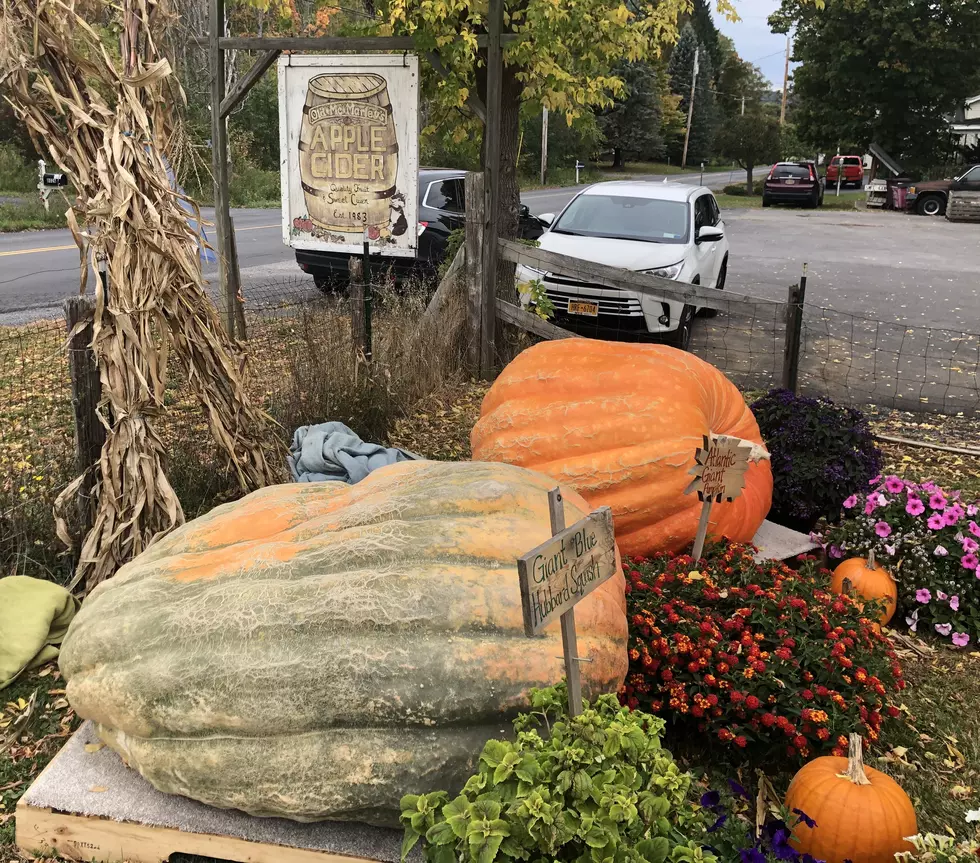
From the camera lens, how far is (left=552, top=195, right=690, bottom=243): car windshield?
9.64 metres

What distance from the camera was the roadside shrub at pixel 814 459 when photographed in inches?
179

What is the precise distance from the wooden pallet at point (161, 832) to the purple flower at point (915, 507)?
112 inches

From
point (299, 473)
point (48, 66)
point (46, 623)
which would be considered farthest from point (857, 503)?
point (48, 66)

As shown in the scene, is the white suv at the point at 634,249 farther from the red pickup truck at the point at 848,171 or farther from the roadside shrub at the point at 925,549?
the red pickup truck at the point at 848,171

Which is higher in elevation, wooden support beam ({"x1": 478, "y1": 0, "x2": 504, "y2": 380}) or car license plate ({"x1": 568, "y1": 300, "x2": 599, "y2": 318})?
wooden support beam ({"x1": 478, "y1": 0, "x2": 504, "y2": 380})

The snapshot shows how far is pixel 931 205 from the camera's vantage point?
2917 cm

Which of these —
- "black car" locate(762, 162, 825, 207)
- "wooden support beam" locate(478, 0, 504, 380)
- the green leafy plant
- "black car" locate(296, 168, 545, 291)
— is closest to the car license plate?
"wooden support beam" locate(478, 0, 504, 380)

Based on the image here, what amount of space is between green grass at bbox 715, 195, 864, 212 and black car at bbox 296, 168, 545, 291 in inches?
881

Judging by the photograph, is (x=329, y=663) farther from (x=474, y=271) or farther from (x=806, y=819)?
(x=474, y=271)

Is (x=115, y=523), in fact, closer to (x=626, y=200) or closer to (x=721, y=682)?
(x=721, y=682)

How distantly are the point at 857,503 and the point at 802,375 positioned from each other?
13.1ft

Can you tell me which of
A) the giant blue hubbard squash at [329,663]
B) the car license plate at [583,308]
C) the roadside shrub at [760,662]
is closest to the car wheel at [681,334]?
the car license plate at [583,308]

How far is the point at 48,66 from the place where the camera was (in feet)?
10.9

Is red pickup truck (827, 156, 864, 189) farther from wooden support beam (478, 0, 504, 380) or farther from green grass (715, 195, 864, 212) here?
wooden support beam (478, 0, 504, 380)
